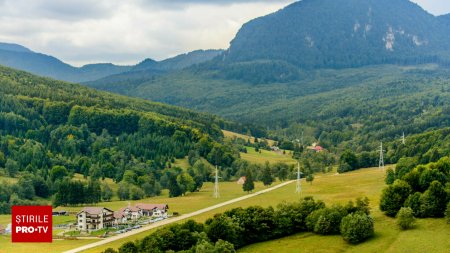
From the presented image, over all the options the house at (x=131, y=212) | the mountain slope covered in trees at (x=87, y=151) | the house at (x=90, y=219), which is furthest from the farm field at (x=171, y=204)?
the house at (x=90, y=219)

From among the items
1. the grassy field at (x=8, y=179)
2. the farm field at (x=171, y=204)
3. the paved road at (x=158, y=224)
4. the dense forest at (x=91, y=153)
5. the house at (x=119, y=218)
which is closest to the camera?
the farm field at (x=171, y=204)

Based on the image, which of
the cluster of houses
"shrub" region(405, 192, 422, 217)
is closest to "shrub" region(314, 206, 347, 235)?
"shrub" region(405, 192, 422, 217)

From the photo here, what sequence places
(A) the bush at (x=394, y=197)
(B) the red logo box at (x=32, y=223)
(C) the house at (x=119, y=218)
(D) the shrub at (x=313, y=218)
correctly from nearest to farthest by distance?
(B) the red logo box at (x=32, y=223) < (D) the shrub at (x=313, y=218) < (A) the bush at (x=394, y=197) < (C) the house at (x=119, y=218)

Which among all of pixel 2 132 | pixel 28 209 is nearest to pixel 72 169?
pixel 2 132

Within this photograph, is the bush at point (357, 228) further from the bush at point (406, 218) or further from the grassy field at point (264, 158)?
the grassy field at point (264, 158)

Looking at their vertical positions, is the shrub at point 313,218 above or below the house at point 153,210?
above

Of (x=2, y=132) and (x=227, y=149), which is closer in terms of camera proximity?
(x=2, y=132)

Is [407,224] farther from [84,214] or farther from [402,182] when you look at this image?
[84,214]
